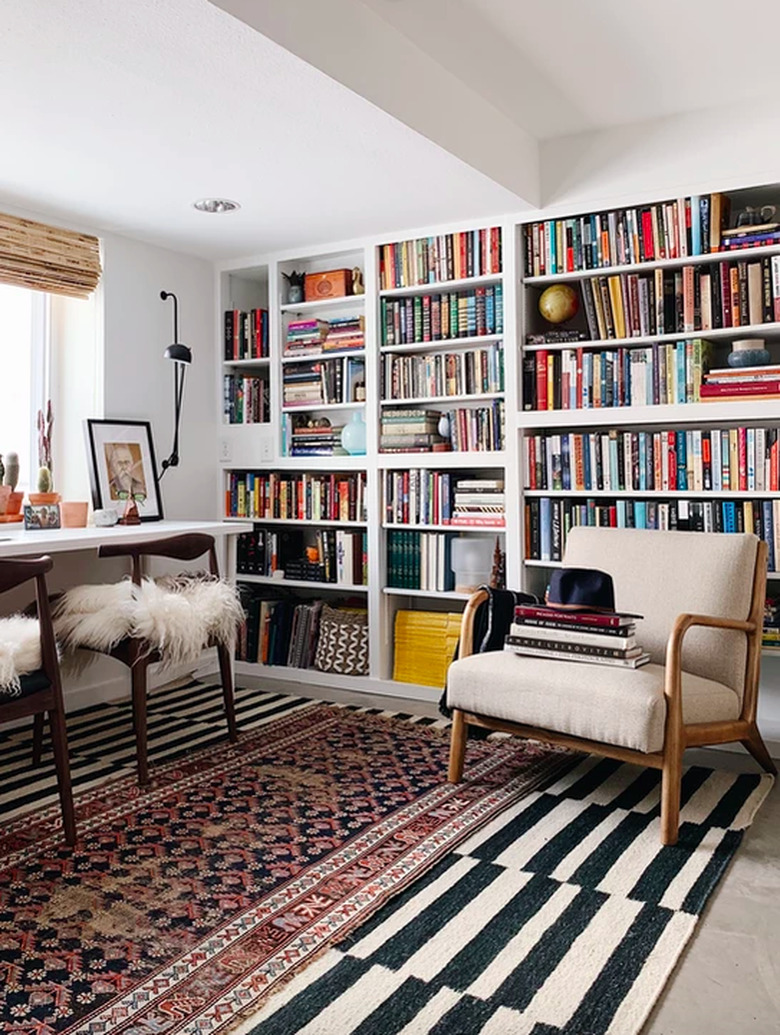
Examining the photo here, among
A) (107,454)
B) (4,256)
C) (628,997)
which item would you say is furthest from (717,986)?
(4,256)

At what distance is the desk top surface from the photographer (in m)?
3.10

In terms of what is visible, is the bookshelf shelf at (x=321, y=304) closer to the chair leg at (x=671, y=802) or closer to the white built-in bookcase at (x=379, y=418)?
the white built-in bookcase at (x=379, y=418)

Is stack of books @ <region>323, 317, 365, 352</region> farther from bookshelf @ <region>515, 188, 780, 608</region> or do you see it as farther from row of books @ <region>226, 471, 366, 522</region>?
bookshelf @ <region>515, 188, 780, 608</region>

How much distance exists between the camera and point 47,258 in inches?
157

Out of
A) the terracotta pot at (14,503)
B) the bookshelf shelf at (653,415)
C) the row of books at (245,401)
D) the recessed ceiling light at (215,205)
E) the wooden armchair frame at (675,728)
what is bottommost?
the wooden armchair frame at (675,728)

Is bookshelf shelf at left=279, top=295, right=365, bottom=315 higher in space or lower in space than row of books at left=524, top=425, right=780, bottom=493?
higher

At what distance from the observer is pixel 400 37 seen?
2.93 metres

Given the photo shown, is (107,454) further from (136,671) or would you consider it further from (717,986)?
(717,986)

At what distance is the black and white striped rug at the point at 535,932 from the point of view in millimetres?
1743

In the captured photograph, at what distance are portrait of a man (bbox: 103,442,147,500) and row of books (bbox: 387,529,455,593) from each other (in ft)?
4.04

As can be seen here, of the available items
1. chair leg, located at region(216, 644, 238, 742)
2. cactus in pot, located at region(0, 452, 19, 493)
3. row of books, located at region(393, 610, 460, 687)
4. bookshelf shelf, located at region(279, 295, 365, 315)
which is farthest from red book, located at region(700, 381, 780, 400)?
cactus in pot, located at region(0, 452, 19, 493)

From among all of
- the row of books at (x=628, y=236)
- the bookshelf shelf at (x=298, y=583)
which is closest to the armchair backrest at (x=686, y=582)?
the row of books at (x=628, y=236)

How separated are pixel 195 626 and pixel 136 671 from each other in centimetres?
25

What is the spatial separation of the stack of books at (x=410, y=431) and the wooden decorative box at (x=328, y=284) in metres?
0.69
